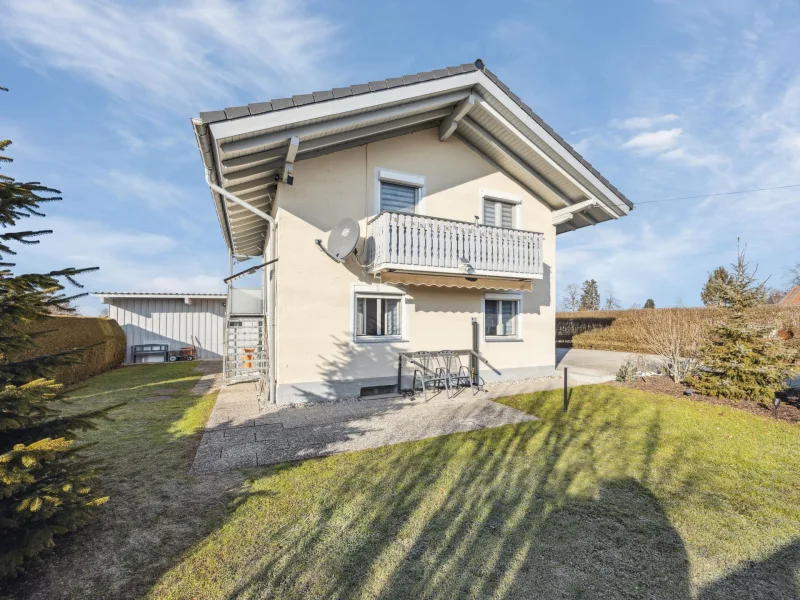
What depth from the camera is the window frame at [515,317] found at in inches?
582

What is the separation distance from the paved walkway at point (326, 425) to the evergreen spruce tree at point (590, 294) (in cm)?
7819

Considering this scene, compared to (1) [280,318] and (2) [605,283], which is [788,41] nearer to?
(1) [280,318]

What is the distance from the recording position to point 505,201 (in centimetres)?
1552

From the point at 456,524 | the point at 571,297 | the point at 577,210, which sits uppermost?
the point at 577,210

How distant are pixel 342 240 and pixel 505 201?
7582mm

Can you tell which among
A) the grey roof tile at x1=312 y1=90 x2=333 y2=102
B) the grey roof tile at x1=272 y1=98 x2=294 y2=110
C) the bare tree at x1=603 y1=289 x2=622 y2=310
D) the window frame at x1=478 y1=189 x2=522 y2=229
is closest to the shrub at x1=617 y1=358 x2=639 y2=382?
the window frame at x1=478 y1=189 x2=522 y2=229

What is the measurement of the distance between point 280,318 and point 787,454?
12.1 metres

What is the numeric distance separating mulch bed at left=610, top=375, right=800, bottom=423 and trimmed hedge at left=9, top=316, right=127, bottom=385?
18.8 meters

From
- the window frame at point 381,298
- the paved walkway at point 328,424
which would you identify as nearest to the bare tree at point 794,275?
the paved walkway at point 328,424

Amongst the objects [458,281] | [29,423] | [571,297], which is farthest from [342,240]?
[571,297]

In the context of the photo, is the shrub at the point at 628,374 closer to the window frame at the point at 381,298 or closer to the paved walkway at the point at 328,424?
the paved walkway at the point at 328,424

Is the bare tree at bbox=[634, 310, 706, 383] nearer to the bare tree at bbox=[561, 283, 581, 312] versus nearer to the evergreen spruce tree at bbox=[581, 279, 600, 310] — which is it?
the evergreen spruce tree at bbox=[581, 279, 600, 310]

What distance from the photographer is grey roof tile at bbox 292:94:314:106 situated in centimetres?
982

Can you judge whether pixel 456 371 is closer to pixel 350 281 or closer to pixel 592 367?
pixel 350 281
